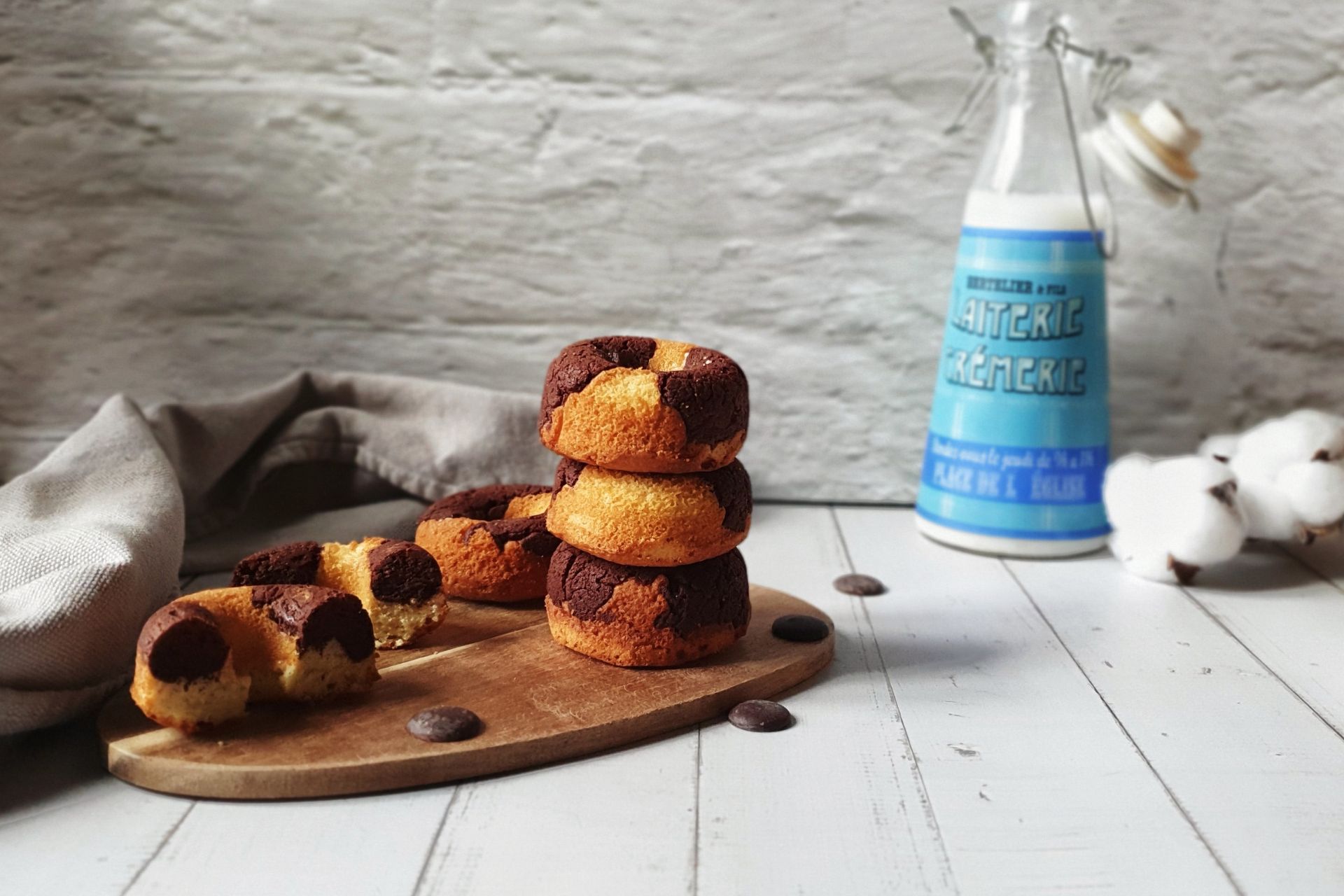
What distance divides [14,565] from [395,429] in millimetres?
483

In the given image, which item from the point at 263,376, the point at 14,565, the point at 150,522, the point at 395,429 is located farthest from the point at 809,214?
the point at 14,565

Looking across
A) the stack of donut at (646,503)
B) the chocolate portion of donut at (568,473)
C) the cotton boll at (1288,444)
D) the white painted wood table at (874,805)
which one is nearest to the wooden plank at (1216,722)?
the white painted wood table at (874,805)

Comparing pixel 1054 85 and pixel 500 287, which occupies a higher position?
pixel 1054 85

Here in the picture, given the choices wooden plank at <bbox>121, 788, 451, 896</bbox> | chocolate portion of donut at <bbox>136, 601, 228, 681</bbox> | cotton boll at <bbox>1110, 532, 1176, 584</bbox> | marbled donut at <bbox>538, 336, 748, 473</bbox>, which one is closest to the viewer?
wooden plank at <bbox>121, 788, 451, 896</bbox>

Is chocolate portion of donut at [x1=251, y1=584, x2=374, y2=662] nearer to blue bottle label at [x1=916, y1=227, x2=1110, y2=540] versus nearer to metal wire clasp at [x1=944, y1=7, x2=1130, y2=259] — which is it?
blue bottle label at [x1=916, y1=227, x2=1110, y2=540]

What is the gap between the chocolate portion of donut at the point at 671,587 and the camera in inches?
35.8

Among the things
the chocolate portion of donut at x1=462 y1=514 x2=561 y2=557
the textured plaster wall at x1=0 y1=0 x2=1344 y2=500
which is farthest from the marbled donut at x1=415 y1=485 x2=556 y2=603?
the textured plaster wall at x1=0 y1=0 x2=1344 y2=500

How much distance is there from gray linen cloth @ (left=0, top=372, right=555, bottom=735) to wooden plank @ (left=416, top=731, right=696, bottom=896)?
0.32 m

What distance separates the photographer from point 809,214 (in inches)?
57.3

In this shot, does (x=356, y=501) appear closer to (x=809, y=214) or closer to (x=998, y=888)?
(x=809, y=214)

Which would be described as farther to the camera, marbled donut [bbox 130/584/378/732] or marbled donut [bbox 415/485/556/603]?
marbled donut [bbox 415/485/556/603]

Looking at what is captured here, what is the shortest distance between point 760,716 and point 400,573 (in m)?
0.31

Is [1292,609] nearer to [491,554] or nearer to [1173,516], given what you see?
[1173,516]

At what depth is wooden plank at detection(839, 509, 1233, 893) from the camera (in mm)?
700
